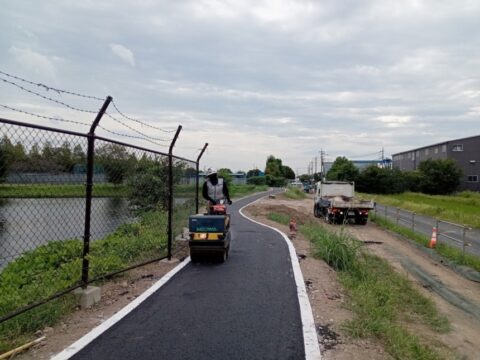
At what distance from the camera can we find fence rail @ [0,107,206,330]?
503 cm

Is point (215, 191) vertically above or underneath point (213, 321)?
above

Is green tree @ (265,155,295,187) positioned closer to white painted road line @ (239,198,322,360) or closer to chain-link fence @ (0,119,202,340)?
chain-link fence @ (0,119,202,340)

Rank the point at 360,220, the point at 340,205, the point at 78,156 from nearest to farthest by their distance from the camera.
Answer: the point at 78,156 < the point at 340,205 < the point at 360,220

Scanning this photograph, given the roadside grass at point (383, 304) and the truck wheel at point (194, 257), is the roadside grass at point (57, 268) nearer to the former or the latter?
the truck wheel at point (194, 257)

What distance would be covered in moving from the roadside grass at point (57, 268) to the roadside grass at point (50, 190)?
3.49 ft

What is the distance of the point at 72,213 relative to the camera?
6.63 metres

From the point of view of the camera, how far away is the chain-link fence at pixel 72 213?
5.02 meters

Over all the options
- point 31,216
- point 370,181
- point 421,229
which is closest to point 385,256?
point 421,229

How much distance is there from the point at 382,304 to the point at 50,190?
5.72 meters

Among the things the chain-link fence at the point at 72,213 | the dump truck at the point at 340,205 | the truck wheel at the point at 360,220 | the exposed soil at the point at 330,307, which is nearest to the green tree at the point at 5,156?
the chain-link fence at the point at 72,213

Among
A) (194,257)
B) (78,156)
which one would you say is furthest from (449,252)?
(78,156)

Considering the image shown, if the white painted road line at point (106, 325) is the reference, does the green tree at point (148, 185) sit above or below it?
above

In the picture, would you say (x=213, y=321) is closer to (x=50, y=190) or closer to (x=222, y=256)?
(x=50, y=190)

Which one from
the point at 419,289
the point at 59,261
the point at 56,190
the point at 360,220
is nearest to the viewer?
A: the point at 56,190
